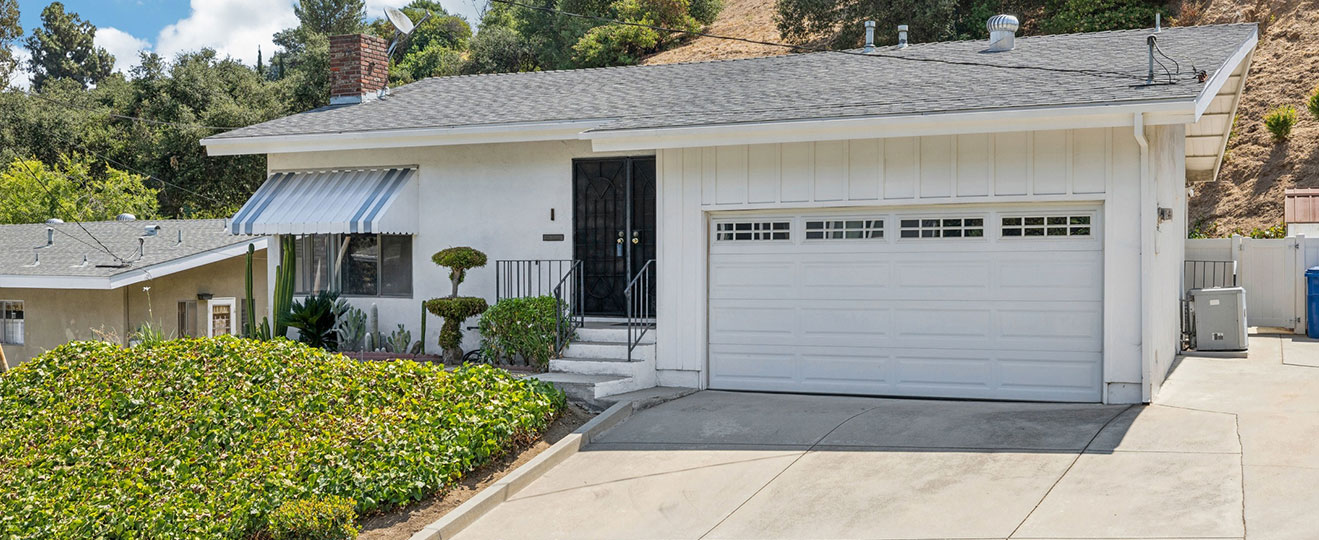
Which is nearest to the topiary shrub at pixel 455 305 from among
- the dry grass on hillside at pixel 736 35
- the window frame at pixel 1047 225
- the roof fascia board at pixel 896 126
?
the roof fascia board at pixel 896 126

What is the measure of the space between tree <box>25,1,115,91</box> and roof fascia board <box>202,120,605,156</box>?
62220mm

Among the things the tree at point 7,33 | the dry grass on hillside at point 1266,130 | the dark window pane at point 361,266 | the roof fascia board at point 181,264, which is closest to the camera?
the dark window pane at point 361,266

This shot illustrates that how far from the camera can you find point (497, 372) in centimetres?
998

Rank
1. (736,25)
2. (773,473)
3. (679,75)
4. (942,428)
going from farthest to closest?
(736,25) → (679,75) → (942,428) → (773,473)

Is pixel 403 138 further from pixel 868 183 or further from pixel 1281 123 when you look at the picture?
pixel 1281 123

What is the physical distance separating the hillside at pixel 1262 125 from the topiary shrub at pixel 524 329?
57.7ft

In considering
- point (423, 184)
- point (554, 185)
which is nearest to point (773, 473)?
point (554, 185)

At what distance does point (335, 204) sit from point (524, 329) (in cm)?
338

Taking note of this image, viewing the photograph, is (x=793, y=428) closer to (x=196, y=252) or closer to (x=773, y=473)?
(x=773, y=473)

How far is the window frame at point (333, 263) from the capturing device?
1410 centimetres

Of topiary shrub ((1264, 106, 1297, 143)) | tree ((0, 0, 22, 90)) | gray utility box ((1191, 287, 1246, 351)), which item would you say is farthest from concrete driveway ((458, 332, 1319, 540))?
tree ((0, 0, 22, 90))

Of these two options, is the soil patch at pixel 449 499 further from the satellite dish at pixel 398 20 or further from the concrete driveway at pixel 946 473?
the satellite dish at pixel 398 20

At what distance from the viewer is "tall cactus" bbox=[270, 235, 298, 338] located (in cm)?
1421

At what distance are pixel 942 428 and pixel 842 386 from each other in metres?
2.04
